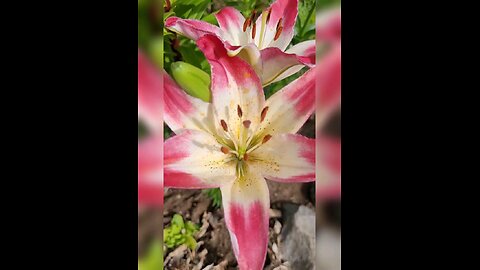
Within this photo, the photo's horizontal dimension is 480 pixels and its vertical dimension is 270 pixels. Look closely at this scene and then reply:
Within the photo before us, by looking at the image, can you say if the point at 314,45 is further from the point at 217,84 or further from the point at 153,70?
the point at 153,70

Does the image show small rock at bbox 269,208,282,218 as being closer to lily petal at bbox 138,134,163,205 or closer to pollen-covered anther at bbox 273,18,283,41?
lily petal at bbox 138,134,163,205

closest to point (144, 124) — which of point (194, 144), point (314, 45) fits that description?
point (194, 144)

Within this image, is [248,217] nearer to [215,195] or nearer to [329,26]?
[215,195]

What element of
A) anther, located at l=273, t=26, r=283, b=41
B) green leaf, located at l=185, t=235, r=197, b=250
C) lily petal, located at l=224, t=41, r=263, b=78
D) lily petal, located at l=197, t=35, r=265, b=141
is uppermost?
anther, located at l=273, t=26, r=283, b=41

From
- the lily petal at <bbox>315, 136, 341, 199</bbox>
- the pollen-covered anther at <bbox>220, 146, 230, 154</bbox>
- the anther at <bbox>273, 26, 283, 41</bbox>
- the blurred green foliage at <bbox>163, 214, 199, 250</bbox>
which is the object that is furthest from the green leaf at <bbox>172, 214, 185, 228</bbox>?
the anther at <bbox>273, 26, 283, 41</bbox>

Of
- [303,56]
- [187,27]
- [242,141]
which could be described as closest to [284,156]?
[242,141]

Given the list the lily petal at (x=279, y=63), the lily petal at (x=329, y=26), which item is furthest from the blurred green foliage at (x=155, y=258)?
the lily petal at (x=329, y=26)
